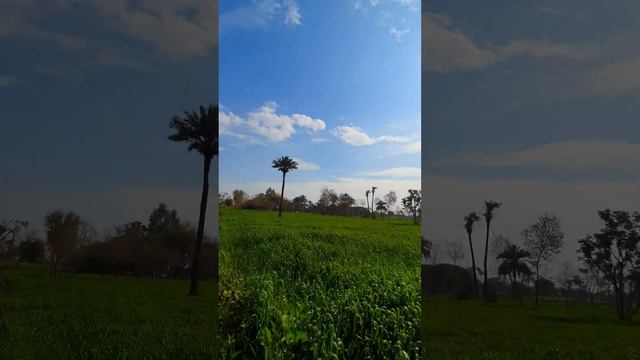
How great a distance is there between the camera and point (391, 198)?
269 inches

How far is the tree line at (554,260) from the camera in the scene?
270 centimetres

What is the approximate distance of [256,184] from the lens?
6.88 m

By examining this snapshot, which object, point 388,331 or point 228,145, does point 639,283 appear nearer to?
point 388,331

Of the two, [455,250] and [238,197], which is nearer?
[455,250]

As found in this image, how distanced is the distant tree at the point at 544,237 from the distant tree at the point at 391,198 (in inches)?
153

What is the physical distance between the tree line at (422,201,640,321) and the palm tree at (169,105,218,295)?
1.18 metres

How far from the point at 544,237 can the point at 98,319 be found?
2135mm

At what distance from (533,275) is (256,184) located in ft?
14.1

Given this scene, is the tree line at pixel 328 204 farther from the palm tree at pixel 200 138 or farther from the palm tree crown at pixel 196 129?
the palm tree crown at pixel 196 129

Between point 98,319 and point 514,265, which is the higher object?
point 514,265

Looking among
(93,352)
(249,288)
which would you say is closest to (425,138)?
(93,352)

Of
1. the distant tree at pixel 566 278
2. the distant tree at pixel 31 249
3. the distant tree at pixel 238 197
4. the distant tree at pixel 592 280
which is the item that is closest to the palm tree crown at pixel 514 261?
the distant tree at pixel 566 278

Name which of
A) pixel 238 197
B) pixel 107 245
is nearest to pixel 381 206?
pixel 238 197

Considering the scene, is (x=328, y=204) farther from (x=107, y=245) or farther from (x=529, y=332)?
(x=529, y=332)
